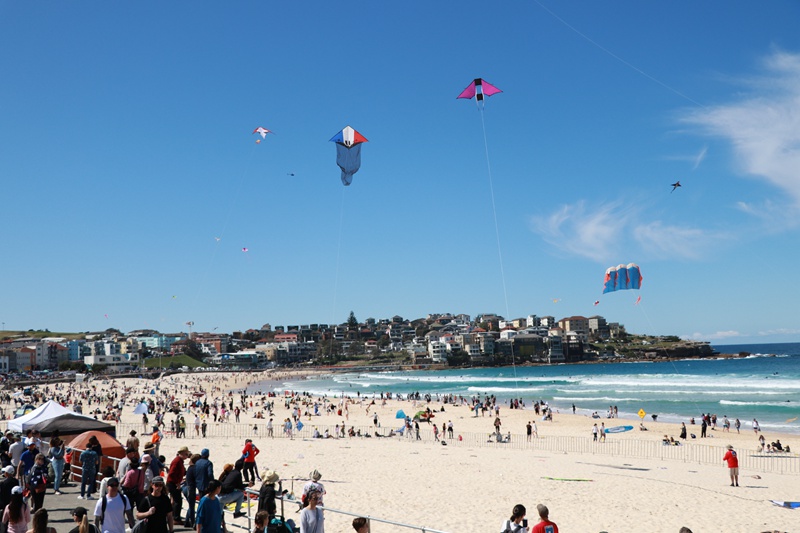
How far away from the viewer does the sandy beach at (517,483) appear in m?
10.2

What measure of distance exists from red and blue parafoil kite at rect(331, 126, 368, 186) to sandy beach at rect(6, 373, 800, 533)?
25.0 feet

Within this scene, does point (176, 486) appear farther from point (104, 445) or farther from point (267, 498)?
point (104, 445)

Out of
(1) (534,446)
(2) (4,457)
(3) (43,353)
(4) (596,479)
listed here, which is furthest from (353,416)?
(3) (43,353)

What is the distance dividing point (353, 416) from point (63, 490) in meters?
27.4

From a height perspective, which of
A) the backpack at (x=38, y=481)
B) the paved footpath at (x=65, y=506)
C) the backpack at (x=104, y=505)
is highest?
the backpack at (x=104, y=505)

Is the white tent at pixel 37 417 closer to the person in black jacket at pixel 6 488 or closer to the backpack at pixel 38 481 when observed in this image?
the backpack at pixel 38 481

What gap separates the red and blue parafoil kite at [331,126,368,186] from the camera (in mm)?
15992

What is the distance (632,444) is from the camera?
21.8 meters

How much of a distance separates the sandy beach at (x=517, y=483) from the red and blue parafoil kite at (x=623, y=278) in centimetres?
597

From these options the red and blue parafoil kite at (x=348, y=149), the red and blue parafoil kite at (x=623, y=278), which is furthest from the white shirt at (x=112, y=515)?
the red and blue parafoil kite at (x=623, y=278)

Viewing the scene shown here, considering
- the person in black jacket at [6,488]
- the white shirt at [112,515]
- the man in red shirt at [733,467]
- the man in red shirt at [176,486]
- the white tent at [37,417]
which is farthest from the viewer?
the man in red shirt at [733,467]

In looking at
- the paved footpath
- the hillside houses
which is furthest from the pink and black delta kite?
the hillside houses

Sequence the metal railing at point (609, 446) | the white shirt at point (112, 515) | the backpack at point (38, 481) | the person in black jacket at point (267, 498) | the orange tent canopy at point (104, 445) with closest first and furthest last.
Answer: the white shirt at point (112, 515)
the person in black jacket at point (267, 498)
the backpack at point (38, 481)
the orange tent canopy at point (104, 445)
the metal railing at point (609, 446)

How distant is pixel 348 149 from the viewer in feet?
52.5
